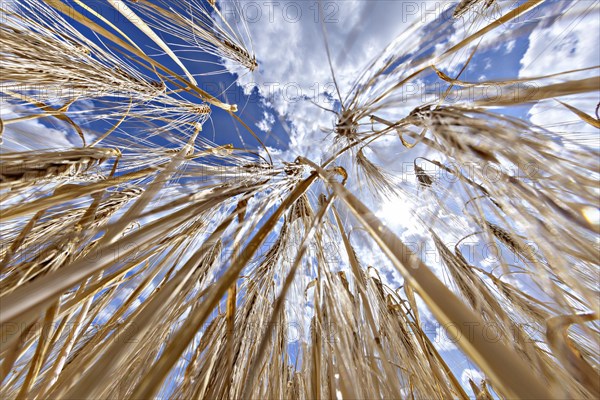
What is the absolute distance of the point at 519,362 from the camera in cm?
18

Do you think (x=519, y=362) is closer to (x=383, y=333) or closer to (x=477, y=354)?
(x=477, y=354)

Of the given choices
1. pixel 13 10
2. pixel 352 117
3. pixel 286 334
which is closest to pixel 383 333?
pixel 286 334

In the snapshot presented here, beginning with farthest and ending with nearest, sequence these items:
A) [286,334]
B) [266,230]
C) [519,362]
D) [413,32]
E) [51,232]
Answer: [286,334] < [51,232] < [413,32] < [266,230] < [519,362]

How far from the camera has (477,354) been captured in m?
0.19

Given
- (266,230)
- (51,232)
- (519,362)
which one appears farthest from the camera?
(51,232)

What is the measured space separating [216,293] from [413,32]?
1.91 ft

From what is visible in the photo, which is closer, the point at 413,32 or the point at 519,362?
the point at 519,362

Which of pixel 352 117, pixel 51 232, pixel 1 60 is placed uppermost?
pixel 1 60

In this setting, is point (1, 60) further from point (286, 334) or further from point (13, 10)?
point (286, 334)

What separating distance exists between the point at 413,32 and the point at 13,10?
2.95ft

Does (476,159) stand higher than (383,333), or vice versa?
(476,159)

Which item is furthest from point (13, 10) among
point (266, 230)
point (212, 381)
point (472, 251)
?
point (472, 251)

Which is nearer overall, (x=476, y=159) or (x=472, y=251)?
(x=476, y=159)

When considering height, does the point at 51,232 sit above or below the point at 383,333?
above
